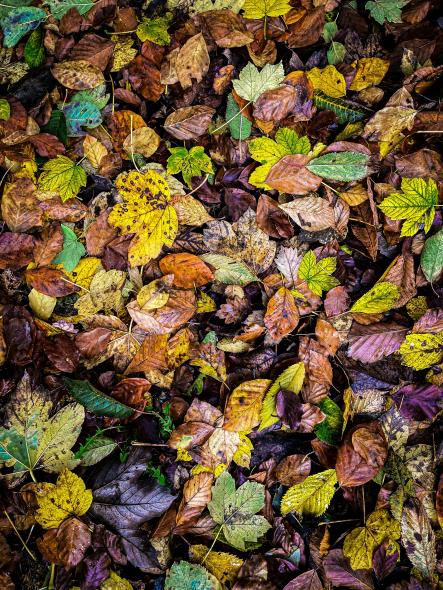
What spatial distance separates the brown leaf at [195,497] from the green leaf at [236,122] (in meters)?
1.38

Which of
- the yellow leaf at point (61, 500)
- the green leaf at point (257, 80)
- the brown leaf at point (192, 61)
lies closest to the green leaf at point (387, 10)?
the green leaf at point (257, 80)

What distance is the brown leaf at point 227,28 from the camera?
1.95 m

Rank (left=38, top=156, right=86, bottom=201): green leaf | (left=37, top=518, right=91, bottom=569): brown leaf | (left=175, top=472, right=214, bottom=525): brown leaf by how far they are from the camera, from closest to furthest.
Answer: (left=37, top=518, right=91, bottom=569): brown leaf → (left=175, top=472, right=214, bottom=525): brown leaf → (left=38, top=156, right=86, bottom=201): green leaf

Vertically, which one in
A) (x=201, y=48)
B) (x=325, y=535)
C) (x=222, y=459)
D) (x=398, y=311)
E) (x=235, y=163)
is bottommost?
(x=325, y=535)

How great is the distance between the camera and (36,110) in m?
1.93

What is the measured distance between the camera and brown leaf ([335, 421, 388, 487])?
1.82 meters

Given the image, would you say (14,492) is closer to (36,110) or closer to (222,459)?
(222,459)

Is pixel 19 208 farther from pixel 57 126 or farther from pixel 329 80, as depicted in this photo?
pixel 329 80

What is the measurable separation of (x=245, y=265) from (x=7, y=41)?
136 cm

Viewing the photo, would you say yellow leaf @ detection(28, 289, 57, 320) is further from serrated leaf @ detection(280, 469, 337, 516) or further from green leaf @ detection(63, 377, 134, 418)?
serrated leaf @ detection(280, 469, 337, 516)

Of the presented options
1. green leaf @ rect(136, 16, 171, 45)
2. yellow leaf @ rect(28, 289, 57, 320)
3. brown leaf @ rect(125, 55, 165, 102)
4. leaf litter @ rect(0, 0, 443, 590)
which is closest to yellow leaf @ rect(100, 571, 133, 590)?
leaf litter @ rect(0, 0, 443, 590)

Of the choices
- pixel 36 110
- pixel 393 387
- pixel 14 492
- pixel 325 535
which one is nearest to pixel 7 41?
pixel 36 110

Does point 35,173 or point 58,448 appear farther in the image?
point 35,173

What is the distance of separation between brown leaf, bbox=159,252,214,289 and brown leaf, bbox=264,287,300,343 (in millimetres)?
271
